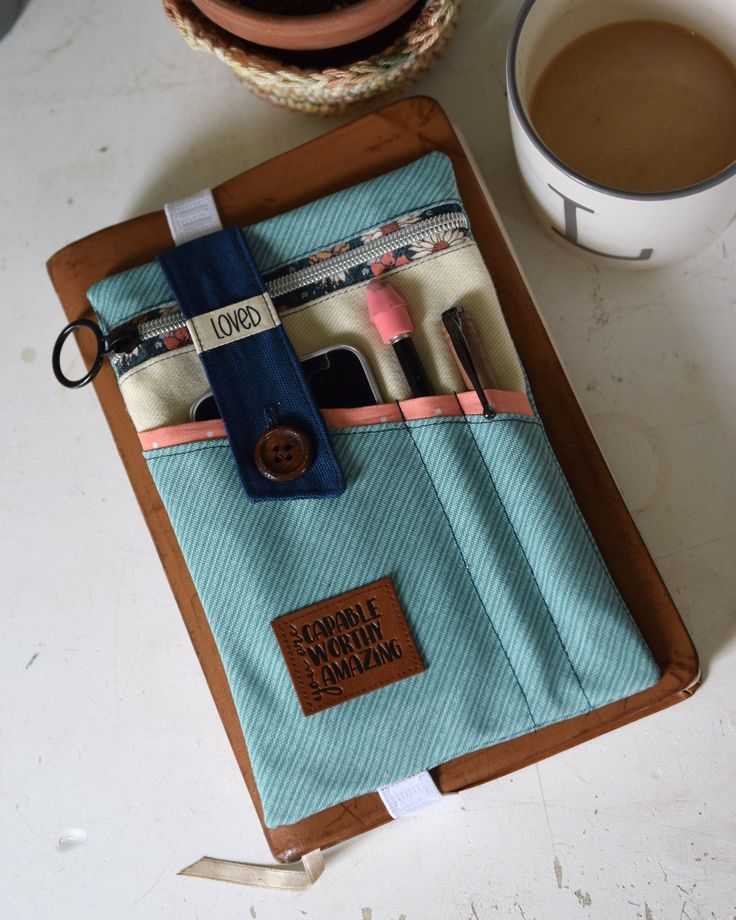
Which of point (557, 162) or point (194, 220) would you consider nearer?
point (557, 162)

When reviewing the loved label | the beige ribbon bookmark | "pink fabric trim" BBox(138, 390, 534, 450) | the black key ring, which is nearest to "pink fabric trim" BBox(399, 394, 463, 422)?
"pink fabric trim" BBox(138, 390, 534, 450)

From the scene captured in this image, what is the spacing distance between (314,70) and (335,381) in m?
0.21

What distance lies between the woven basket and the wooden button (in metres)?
0.23

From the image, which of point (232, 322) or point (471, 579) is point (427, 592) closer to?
point (471, 579)

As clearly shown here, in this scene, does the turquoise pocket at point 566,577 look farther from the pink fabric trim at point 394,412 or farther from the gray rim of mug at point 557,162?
the gray rim of mug at point 557,162

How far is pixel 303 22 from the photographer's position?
0.52 m

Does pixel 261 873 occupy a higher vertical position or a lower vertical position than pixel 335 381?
lower

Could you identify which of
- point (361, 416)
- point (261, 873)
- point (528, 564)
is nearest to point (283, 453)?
point (361, 416)

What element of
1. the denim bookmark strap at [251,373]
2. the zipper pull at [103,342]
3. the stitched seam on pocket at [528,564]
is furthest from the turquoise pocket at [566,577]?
the zipper pull at [103,342]

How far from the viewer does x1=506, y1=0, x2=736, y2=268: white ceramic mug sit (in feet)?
1.67

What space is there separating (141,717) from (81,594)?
107 mm

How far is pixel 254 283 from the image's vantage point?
0.56 metres

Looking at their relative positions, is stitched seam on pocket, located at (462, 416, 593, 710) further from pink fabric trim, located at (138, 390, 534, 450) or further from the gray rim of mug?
the gray rim of mug

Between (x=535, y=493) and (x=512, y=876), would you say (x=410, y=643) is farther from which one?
(x=512, y=876)
